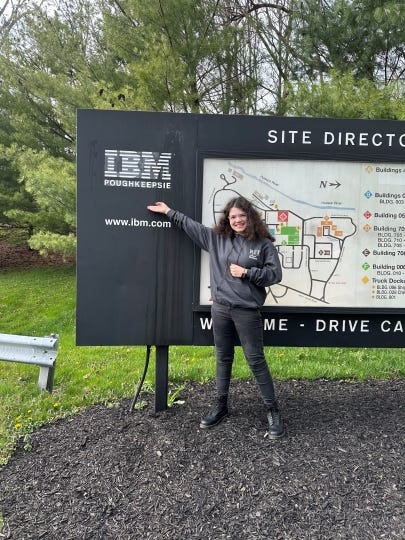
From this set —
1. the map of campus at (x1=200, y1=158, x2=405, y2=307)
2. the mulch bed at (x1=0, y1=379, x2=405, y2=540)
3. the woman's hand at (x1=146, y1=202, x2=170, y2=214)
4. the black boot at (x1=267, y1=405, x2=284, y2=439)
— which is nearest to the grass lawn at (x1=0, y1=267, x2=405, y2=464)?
the mulch bed at (x1=0, y1=379, x2=405, y2=540)

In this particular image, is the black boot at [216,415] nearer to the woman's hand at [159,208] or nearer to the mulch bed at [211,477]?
the mulch bed at [211,477]

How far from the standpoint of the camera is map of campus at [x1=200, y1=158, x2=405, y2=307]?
365 centimetres

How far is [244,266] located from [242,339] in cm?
52

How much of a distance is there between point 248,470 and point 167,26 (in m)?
8.18

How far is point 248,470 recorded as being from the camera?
2.96 metres

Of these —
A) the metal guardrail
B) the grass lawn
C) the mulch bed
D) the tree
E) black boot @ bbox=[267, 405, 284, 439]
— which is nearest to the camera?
the mulch bed

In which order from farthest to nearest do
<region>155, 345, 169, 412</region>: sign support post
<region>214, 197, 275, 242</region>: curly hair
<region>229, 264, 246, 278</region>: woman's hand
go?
<region>155, 345, 169, 412</region>: sign support post → <region>214, 197, 275, 242</region>: curly hair → <region>229, 264, 246, 278</region>: woman's hand

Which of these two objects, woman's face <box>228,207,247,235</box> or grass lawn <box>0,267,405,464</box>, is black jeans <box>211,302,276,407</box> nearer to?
woman's face <box>228,207,247,235</box>

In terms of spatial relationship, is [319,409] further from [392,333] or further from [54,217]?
[54,217]

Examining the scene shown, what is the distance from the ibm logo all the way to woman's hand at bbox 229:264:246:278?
3.24 ft

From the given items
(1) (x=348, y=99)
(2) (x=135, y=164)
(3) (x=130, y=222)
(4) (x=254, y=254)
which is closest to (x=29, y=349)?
(3) (x=130, y=222)

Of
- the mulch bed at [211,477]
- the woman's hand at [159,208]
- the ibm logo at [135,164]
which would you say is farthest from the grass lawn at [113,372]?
the ibm logo at [135,164]

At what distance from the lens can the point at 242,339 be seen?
10.8 feet

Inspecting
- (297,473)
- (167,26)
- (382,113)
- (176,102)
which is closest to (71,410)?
(297,473)
